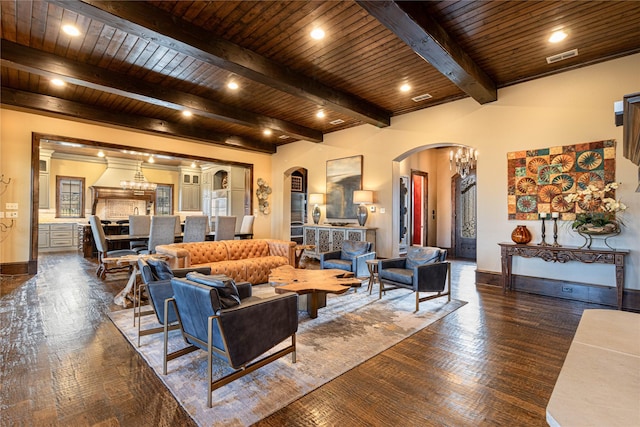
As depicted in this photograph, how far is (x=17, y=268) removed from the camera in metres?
5.61

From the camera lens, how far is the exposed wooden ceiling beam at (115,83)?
3920mm

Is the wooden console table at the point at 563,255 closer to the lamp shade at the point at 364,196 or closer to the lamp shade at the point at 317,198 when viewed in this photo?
the lamp shade at the point at 364,196

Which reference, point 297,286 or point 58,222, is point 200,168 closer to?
point 58,222

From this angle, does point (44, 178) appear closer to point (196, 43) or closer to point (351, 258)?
point (196, 43)

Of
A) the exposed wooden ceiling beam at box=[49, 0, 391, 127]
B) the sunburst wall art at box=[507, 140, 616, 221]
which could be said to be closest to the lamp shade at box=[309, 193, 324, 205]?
the exposed wooden ceiling beam at box=[49, 0, 391, 127]

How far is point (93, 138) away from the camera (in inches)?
252


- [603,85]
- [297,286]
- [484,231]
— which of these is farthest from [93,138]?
[603,85]

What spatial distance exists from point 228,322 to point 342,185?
5.97 metres

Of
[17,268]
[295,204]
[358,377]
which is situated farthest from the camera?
[295,204]

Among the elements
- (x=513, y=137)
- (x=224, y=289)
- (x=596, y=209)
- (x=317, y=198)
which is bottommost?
(x=224, y=289)

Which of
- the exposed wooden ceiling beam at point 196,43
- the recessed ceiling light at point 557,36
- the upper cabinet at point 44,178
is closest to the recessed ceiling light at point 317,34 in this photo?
the exposed wooden ceiling beam at point 196,43

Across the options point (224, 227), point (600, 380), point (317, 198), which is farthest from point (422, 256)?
point (224, 227)


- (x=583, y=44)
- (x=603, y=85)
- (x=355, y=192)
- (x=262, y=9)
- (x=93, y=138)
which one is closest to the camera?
(x=262, y=9)

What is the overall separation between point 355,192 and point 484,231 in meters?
2.74
